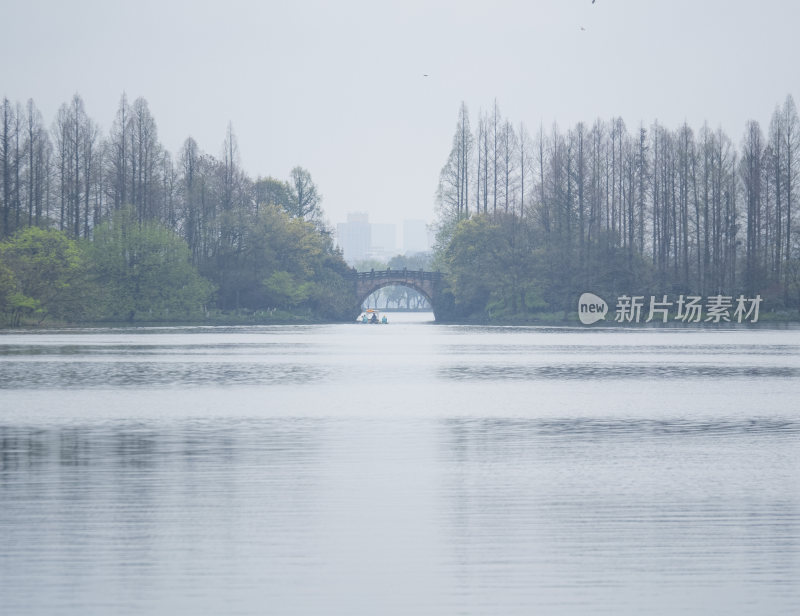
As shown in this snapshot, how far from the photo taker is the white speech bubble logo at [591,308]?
89750 millimetres

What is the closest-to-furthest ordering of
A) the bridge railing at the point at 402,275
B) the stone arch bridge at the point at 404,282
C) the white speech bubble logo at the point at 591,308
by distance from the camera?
the white speech bubble logo at the point at 591,308, the bridge railing at the point at 402,275, the stone arch bridge at the point at 404,282

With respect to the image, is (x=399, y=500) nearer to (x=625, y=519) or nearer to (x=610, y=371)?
(x=625, y=519)

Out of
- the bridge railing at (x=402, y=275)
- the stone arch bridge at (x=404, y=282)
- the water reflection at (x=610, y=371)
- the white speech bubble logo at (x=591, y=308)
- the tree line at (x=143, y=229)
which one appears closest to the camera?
the water reflection at (x=610, y=371)

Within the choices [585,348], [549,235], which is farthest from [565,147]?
[585,348]

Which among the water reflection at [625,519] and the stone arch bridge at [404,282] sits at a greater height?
the stone arch bridge at [404,282]

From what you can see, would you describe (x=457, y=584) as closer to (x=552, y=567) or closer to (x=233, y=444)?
(x=552, y=567)

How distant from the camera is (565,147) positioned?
101375mm

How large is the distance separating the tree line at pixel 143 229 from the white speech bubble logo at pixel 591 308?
27476 millimetres

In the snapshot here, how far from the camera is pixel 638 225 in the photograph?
100 metres

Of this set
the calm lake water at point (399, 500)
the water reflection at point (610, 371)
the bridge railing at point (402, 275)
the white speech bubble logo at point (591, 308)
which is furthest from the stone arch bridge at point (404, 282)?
the calm lake water at point (399, 500)

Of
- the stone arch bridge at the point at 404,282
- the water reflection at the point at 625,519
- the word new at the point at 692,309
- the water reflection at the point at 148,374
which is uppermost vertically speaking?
the stone arch bridge at the point at 404,282

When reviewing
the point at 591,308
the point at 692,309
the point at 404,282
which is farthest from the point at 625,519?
the point at 404,282

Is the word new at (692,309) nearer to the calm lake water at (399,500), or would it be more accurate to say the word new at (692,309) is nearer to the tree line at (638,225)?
the tree line at (638,225)

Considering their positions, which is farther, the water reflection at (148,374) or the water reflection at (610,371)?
the water reflection at (610,371)
